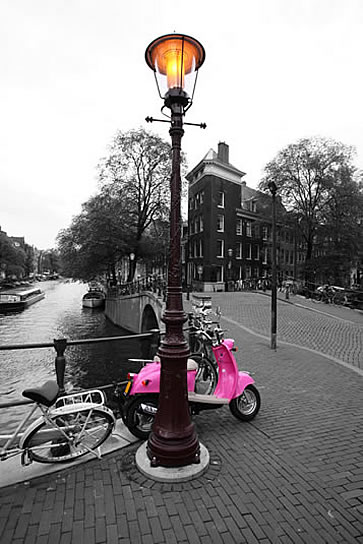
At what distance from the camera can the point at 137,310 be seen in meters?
24.7

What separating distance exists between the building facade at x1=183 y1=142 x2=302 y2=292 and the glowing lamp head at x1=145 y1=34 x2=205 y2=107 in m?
28.6

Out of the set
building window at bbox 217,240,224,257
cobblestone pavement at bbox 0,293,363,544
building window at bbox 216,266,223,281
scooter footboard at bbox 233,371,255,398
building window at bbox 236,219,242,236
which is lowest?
cobblestone pavement at bbox 0,293,363,544

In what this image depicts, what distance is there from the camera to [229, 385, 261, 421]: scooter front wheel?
4.46m

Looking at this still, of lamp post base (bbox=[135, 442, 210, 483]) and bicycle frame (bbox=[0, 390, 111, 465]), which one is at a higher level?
bicycle frame (bbox=[0, 390, 111, 465])

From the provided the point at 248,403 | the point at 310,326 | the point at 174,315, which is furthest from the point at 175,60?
the point at 310,326

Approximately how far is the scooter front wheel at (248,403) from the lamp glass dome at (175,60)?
12.8 feet

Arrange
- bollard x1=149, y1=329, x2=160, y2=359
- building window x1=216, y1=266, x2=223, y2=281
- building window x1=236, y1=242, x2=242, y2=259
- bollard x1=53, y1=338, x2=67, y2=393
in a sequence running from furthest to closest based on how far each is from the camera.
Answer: building window x1=236, y1=242, x2=242, y2=259 < building window x1=216, y1=266, x2=223, y2=281 < bollard x1=149, y1=329, x2=160, y2=359 < bollard x1=53, y1=338, x2=67, y2=393

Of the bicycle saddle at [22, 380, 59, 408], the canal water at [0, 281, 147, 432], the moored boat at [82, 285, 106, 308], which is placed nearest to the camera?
the bicycle saddle at [22, 380, 59, 408]

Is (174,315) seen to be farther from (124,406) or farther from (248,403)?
(248,403)

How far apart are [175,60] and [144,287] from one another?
876 inches

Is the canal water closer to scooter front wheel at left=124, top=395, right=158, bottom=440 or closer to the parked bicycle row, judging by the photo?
the parked bicycle row

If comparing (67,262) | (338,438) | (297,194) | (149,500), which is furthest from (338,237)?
(149,500)

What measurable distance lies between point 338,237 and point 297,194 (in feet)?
20.3

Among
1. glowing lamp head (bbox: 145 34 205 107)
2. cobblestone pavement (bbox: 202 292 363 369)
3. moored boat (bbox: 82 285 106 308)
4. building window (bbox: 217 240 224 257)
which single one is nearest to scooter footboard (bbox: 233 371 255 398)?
glowing lamp head (bbox: 145 34 205 107)
